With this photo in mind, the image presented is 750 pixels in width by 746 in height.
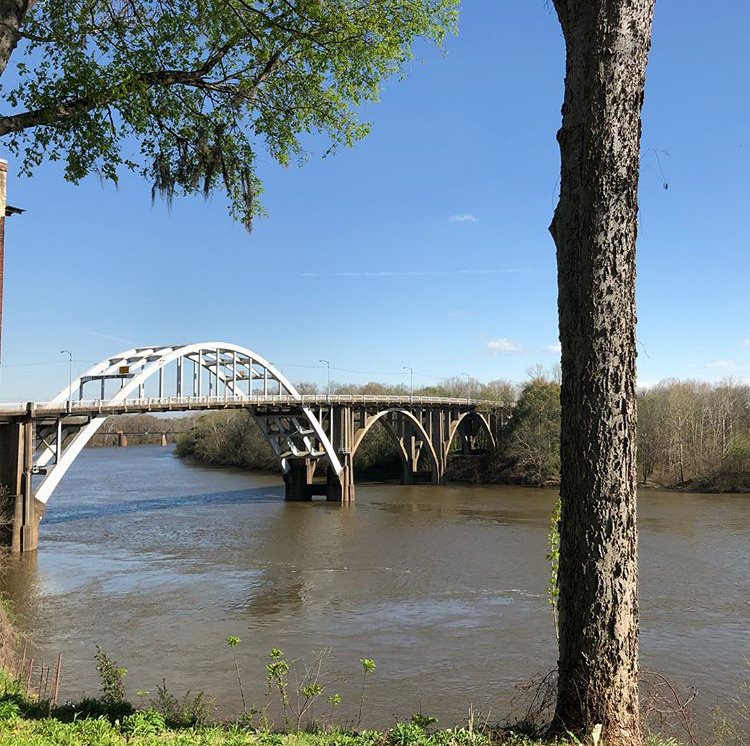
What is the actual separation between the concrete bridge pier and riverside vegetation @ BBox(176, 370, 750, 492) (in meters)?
32.1

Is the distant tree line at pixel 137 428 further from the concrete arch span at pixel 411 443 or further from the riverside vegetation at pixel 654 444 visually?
the concrete arch span at pixel 411 443

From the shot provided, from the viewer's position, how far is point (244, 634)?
15.3 meters

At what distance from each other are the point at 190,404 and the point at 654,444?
33.0 metres

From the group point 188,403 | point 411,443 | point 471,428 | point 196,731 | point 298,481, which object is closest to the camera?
point 196,731

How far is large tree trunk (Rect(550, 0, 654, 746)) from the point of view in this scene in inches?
195

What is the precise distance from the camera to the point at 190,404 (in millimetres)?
36281

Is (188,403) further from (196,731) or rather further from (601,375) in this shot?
(601,375)

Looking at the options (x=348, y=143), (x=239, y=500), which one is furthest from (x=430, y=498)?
(x=348, y=143)

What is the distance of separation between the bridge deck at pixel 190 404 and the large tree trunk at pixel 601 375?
25.0 meters

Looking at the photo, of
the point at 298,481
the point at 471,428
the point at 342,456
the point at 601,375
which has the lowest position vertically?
the point at 298,481

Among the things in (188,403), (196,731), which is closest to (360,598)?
(196,731)

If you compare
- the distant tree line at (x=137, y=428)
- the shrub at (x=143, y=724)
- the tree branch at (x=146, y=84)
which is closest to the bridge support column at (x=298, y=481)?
the tree branch at (x=146, y=84)

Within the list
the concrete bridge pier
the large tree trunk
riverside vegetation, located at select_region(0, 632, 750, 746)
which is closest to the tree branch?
the large tree trunk

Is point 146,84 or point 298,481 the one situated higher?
point 146,84
